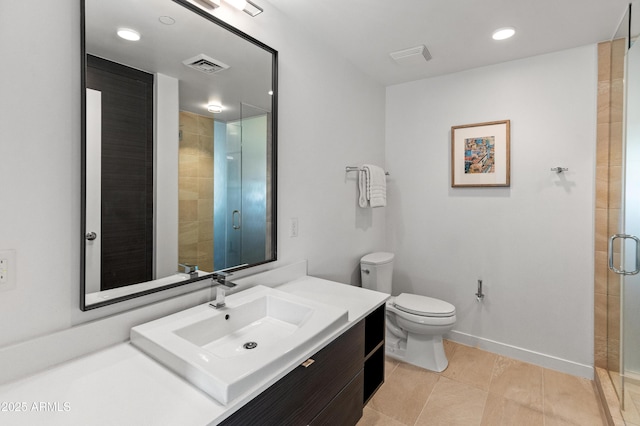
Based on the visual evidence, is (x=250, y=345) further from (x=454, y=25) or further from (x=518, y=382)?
(x=454, y=25)

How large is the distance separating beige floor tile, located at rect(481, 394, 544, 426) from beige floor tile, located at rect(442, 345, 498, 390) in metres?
0.16

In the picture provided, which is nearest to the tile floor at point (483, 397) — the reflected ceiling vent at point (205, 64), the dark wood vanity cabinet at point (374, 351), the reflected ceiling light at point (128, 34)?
the dark wood vanity cabinet at point (374, 351)

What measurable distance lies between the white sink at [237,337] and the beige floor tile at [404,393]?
1.00 metres

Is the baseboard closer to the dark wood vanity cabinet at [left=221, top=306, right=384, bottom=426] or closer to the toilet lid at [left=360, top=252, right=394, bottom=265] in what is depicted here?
the toilet lid at [left=360, top=252, right=394, bottom=265]

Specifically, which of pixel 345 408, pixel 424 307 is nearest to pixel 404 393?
pixel 424 307

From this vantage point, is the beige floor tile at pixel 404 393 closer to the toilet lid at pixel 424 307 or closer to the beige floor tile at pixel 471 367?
the beige floor tile at pixel 471 367

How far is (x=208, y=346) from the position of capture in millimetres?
1215

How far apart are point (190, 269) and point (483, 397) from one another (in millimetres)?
1950

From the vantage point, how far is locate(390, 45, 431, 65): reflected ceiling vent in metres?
2.21

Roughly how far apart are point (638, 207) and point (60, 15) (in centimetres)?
259

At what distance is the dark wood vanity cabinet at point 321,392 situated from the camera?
91 cm

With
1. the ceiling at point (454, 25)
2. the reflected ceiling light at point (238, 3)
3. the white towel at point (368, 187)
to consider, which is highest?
the ceiling at point (454, 25)

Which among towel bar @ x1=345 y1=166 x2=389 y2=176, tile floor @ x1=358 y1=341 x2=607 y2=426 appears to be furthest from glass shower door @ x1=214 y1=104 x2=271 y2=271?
tile floor @ x1=358 y1=341 x2=607 y2=426

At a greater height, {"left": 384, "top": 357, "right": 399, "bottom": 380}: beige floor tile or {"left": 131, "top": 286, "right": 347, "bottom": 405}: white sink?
{"left": 131, "top": 286, "right": 347, "bottom": 405}: white sink
